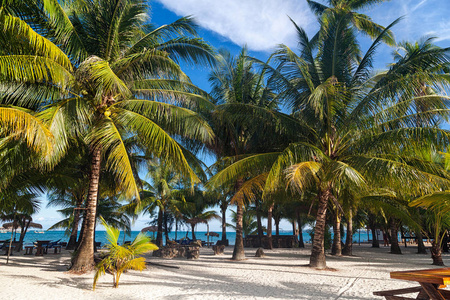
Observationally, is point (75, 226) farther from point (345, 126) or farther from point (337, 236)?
point (345, 126)

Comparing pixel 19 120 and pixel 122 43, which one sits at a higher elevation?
pixel 122 43

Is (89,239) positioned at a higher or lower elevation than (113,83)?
→ lower

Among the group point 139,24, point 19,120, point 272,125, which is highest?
point 139,24

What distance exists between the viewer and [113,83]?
25.3 feet

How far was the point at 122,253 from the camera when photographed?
22.4 feet

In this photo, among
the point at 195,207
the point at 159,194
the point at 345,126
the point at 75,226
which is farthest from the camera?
the point at 195,207

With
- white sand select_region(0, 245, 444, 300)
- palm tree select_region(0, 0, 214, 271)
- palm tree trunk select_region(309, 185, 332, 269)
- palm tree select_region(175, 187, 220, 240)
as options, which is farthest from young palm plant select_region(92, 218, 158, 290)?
palm tree select_region(175, 187, 220, 240)

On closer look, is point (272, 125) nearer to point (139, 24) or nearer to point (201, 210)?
point (139, 24)

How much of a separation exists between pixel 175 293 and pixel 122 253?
1.44m

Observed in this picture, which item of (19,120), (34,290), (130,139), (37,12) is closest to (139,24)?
(37,12)

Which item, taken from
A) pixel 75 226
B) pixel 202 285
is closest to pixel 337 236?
pixel 202 285

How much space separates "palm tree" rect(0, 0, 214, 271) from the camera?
823 cm

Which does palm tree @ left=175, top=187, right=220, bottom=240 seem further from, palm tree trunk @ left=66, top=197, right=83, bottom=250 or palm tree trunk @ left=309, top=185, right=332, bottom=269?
palm tree trunk @ left=309, top=185, right=332, bottom=269

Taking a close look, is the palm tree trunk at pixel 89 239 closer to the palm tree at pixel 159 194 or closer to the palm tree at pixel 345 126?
the palm tree at pixel 345 126
